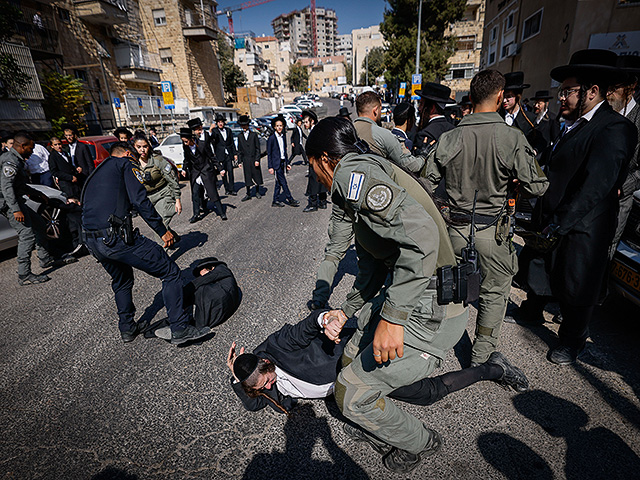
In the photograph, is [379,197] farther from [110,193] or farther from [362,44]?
[362,44]

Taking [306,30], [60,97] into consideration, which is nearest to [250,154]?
[60,97]

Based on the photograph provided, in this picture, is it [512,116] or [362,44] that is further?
[362,44]

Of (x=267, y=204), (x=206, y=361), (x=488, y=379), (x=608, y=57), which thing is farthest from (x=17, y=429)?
(x=267, y=204)

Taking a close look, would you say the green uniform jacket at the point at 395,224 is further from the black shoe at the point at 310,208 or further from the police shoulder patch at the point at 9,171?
the black shoe at the point at 310,208

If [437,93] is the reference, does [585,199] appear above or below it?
below

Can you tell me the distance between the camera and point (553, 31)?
45.5 feet

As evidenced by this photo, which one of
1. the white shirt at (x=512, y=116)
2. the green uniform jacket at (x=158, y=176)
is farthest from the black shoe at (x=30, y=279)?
the white shirt at (x=512, y=116)

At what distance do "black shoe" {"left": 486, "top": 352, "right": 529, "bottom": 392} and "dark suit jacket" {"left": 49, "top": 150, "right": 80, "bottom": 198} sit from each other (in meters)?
8.37

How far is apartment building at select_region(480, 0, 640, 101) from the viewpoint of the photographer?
11508mm

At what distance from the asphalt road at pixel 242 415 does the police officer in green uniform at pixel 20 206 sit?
1.22 meters

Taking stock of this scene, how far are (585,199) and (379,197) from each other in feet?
6.15

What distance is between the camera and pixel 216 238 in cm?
635

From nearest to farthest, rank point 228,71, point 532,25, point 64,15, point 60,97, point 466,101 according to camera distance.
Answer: point 466,101
point 532,25
point 60,97
point 64,15
point 228,71

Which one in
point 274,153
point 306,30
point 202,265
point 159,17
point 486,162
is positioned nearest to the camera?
point 486,162
